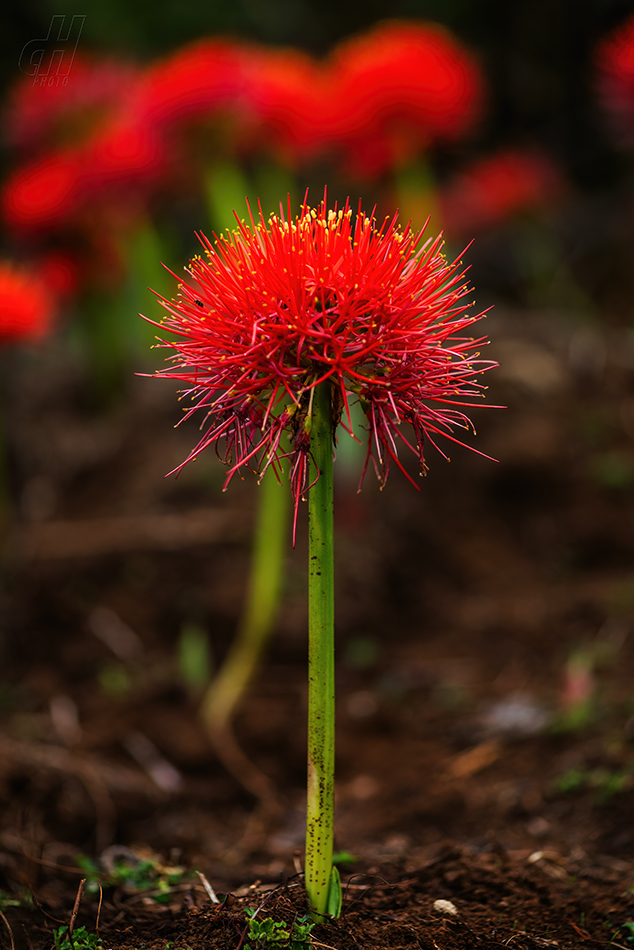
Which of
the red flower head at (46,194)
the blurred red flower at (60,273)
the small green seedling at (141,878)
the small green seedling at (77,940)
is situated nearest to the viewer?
the small green seedling at (77,940)

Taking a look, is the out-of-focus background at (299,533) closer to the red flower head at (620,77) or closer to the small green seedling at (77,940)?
the red flower head at (620,77)

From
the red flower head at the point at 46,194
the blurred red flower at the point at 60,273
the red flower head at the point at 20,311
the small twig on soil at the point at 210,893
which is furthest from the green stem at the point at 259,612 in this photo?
the red flower head at the point at 46,194

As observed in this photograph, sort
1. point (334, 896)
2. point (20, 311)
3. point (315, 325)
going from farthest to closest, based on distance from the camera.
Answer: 1. point (20, 311)
2. point (334, 896)
3. point (315, 325)

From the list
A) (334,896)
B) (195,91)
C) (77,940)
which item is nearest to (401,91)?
(195,91)

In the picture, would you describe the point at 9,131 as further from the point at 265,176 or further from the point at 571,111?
the point at 571,111

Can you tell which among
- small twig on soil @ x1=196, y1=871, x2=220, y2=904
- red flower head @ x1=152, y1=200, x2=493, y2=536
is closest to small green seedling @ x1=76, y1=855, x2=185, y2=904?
small twig on soil @ x1=196, y1=871, x2=220, y2=904

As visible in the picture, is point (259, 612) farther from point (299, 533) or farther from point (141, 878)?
point (141, 878)

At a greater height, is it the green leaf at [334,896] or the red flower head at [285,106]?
the red flower head at [285,106]
